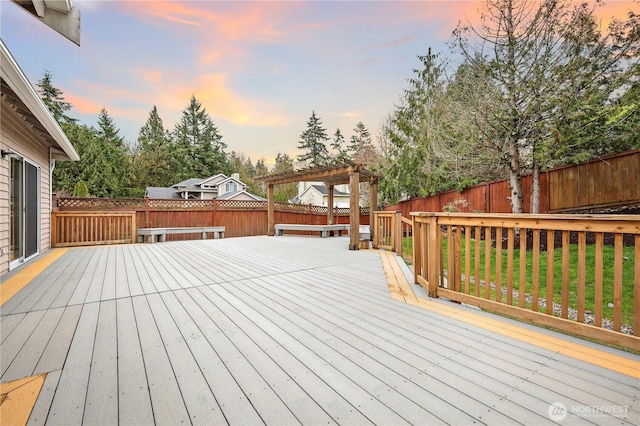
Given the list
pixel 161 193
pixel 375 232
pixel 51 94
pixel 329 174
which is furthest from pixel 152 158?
pixel 375 232

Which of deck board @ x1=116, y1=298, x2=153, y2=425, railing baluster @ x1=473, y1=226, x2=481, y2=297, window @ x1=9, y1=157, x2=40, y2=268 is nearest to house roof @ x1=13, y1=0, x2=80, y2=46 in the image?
deck board @ x1=116, y1=298, x2=153, y2=425

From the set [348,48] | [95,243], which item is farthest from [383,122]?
[95,243]

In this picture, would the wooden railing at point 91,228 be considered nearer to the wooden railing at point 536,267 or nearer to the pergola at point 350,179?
the pergola at point 350,179

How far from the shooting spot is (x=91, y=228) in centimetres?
737

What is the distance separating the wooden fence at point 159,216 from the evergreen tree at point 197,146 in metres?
18.4

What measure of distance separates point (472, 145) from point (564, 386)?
7.12 metres

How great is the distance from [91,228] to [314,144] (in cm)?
2679

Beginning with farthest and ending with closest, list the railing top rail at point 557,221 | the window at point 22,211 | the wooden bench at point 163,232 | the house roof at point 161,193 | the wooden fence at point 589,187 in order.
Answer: the house roof at point 161,193
the wooden bench at point 163,232
the wooden fence at point 589,187
the window at point 22,211
the railing top rail at point 557,221

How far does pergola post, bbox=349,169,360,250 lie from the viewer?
690 centimetres

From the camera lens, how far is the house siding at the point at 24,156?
392 centimetres

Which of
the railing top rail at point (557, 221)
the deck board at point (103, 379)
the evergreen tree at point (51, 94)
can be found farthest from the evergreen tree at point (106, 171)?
the railing top rail at point (557, 221)

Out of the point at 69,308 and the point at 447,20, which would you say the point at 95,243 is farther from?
the point at 447,20

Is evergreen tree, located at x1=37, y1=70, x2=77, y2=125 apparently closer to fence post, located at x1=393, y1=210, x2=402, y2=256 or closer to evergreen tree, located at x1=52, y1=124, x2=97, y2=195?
evergreen tree, located at x1=52, y1=124, x2=97, y2=195

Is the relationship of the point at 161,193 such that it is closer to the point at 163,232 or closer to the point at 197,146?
the point at 197,146
